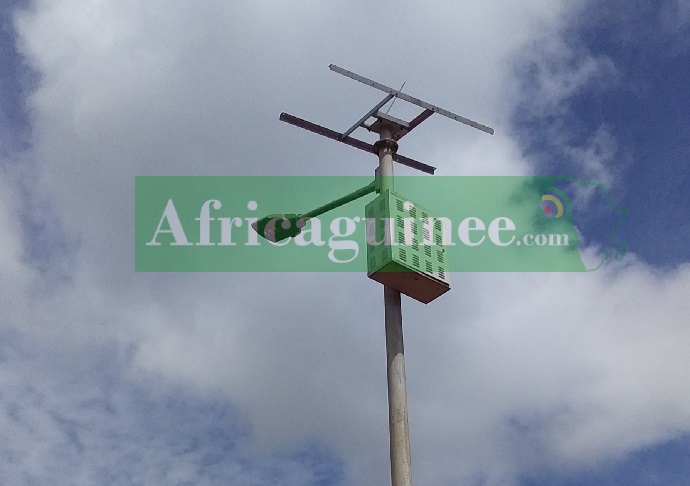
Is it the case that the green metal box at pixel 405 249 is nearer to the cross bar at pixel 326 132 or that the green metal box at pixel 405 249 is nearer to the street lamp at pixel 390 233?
the street lamp at pixel 390 233

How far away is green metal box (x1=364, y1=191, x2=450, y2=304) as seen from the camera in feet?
42.7

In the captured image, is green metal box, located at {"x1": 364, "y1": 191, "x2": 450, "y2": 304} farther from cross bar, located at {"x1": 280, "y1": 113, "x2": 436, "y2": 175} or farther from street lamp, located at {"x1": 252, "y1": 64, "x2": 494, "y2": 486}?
cross bar, located at {"x1": 280, "y1": 113, "x2": 436, "y2": 175}

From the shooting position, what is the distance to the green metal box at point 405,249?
13.0 meters

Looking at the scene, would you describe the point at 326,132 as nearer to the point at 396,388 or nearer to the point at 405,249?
the point at 405,249

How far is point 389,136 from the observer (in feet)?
48.1

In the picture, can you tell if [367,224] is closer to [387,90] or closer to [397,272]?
[397,272]

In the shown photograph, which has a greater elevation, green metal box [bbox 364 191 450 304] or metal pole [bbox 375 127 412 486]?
green metal box [bbox 364 191 450 304]

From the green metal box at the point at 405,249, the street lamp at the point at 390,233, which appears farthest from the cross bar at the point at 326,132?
the green metal box at the point at 405,249

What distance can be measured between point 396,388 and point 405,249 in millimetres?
2018

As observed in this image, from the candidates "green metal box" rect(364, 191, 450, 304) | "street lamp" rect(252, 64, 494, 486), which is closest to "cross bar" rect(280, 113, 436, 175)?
"street lamp" rect(252, 64, 494, 486)

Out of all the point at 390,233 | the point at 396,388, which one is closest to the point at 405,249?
the point at 390,233

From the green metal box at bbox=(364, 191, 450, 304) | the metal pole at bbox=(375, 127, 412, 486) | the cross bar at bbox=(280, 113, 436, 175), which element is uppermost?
the cross bar at bbox=(280, 113, 436, 175)

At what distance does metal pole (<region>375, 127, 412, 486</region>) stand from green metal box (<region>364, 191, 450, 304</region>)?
366 millimetres

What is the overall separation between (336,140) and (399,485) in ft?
18.7
